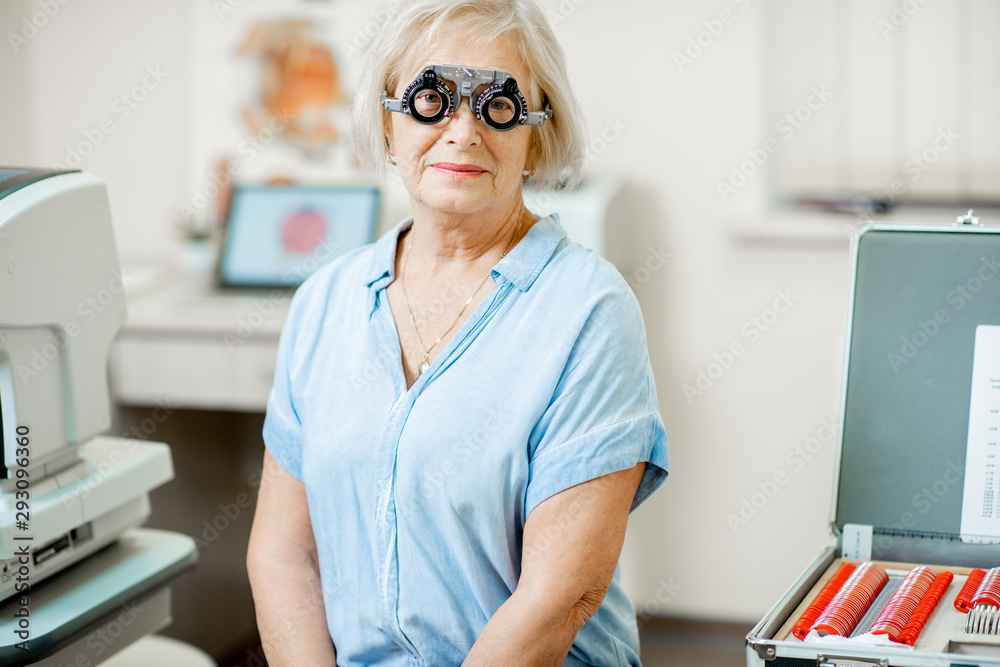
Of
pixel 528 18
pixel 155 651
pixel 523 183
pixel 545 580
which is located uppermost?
pixel 528 18

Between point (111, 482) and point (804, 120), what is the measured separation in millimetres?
1967

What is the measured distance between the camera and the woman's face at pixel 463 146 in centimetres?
120

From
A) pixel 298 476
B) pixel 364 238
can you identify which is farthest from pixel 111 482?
pixel 364 238

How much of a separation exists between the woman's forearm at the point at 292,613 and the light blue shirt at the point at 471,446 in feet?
0.08

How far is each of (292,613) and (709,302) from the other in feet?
5.56

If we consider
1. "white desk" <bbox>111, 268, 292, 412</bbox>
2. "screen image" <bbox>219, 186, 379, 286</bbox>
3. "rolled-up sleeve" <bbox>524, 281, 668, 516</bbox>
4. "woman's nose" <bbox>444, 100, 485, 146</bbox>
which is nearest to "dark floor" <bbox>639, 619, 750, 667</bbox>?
"white desk" <bbox>111, 268, 292, 412</bbox>

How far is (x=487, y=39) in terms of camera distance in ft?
3.93

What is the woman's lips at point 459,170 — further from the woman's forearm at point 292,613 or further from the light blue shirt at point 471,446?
the woman's forearm at point 292,613

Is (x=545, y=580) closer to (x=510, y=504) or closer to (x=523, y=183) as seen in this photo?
(x=510, y=504)

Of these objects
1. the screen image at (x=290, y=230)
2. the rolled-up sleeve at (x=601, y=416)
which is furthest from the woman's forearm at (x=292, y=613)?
the screen image at (x=290, y=230)

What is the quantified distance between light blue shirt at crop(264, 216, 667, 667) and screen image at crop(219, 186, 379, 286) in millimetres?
1576

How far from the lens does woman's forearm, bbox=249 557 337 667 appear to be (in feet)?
4.18

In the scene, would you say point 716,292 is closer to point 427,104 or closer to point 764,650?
point 427,104

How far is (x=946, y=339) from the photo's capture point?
4.09ft
